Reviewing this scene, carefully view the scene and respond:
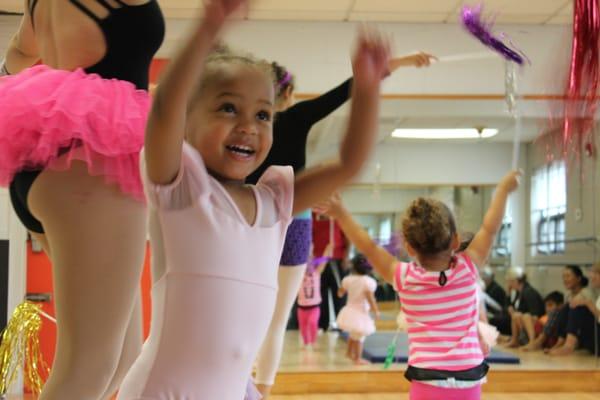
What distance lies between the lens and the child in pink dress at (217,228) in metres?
0.97

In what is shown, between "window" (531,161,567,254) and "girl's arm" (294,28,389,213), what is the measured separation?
4.70m

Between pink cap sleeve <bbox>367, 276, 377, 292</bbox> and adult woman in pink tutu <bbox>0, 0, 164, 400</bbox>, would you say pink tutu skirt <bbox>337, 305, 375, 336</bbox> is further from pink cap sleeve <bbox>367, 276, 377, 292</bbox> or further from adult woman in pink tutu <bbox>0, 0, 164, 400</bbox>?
adult woman in pink tutu <bbox>0, 0, 164, 400</bbox>

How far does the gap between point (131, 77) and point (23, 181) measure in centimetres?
28

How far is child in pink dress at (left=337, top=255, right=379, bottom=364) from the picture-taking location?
203 inches

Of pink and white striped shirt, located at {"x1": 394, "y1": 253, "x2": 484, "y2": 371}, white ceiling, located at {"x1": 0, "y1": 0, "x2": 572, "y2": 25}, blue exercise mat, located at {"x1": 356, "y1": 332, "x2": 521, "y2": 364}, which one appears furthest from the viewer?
blue exercise mat, located at {"x1": 356, "y1": 332, "x2": 521, "y2": 364}

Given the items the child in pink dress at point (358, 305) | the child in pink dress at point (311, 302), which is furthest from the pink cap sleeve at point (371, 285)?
the child in pink dress at point (311, 302)

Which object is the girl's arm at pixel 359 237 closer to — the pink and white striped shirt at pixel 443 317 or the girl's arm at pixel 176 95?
the pink and white striped shirt at pixel 443 317

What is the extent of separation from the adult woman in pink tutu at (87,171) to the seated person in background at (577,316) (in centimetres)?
476

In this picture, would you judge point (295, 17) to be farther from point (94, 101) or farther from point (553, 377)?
point (94, 101)

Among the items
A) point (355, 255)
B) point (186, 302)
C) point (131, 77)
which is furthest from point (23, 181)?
point (355, 255)

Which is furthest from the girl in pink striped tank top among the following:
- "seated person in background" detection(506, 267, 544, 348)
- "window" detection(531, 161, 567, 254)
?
"seated person in background" detection(506, 267, 544, 348)

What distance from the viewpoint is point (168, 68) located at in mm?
856

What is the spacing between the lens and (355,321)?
17.0 ft

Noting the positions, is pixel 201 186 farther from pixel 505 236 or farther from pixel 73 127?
pixel 505 236
